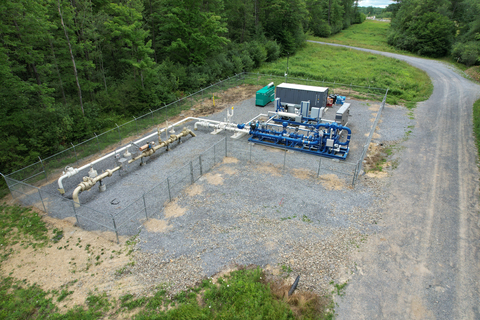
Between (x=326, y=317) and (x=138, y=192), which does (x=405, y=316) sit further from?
(x=138, y=192)

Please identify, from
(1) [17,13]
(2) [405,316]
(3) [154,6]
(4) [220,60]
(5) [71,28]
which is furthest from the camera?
(4) [220,60]

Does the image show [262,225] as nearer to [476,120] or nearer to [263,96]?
[263,96]

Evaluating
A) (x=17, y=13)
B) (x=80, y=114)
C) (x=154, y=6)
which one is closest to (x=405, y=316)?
(x=80, y=114)

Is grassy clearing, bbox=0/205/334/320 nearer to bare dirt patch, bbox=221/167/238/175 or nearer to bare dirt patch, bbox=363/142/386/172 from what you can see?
bare dirt patch, bbox=221/167/238/175

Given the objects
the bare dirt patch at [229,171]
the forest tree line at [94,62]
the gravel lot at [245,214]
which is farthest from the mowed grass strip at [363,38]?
the bare dirt patch at [229,171]

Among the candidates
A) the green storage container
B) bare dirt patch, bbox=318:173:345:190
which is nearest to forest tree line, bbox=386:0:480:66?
the green storage container

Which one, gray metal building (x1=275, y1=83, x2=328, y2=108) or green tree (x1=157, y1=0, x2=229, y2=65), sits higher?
green tree (x1=157, y1=0, x2=229, y2=65)
